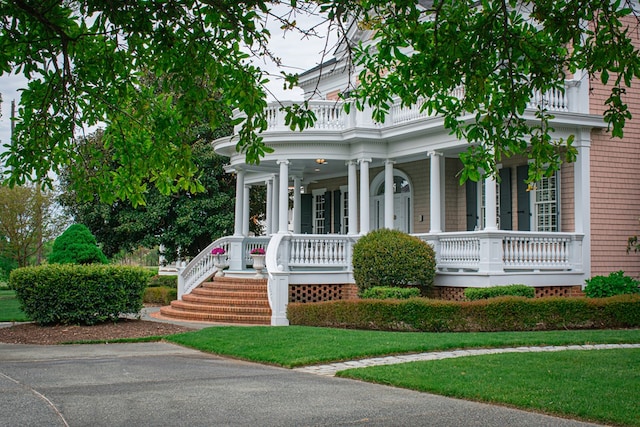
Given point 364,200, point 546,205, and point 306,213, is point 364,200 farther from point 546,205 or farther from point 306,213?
point 306,213

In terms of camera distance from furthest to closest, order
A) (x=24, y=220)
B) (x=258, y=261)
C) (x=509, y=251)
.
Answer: (x=24, y=220) < (x=258, y=261) < (x=509, y=251)

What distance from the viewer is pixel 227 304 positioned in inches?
781

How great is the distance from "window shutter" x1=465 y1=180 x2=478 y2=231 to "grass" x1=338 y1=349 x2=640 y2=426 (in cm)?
962

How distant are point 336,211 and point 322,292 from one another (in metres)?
6.30

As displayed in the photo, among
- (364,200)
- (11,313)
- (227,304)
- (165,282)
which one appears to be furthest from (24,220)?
(364,200)

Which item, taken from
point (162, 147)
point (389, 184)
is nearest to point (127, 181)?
point (162, 147)

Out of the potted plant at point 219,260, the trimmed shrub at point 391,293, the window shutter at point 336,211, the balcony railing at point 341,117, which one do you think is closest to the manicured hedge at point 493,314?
the trimmed shrub at point 391,293

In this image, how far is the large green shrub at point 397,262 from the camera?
18.2m

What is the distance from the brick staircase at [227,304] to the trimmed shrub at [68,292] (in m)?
3.23

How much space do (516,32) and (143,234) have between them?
79.3 feet

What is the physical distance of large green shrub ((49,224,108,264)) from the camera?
17.9 meters

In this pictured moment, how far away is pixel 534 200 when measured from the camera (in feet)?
64.2

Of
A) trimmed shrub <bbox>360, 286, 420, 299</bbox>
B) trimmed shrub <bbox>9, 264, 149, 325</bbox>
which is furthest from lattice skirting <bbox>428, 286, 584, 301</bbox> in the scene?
trimmed shrub <bbox>9, 264, 149, 325</bbox>

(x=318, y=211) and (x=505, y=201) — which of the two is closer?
(x=505, y=201)
